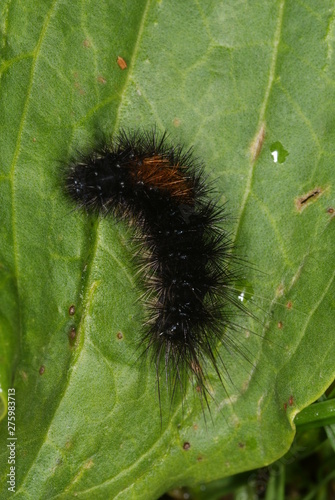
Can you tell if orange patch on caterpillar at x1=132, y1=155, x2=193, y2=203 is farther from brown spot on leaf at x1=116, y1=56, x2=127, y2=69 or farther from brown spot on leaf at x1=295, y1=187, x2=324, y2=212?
brown spot on leaf at x1=295, y1=187, x2=324, y2=212

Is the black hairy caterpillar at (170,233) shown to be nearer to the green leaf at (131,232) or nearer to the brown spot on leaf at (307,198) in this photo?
the green leaf at (131,232)

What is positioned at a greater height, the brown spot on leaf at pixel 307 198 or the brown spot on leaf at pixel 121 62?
the brown spot on leaf at pixel 121 62

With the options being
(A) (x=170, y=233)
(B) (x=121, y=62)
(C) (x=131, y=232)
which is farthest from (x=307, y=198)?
(B) (x=121, y=62)

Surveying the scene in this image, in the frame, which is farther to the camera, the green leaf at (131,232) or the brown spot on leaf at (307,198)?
the brown spot on leaf at (307,198)

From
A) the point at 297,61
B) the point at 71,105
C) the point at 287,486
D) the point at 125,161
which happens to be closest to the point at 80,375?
the point at 125,161

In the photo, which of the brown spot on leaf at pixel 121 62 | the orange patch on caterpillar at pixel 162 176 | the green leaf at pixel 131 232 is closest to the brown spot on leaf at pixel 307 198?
the green leaf at pixel 131 232

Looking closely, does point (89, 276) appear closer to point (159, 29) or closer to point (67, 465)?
point (67, 465)
